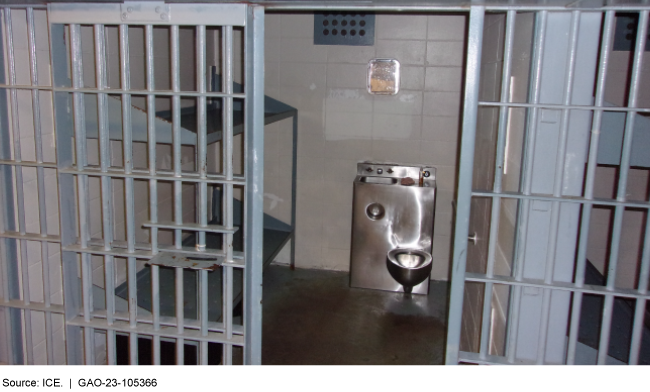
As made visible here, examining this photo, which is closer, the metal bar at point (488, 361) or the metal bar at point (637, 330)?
the metal bar at point (637, 330)

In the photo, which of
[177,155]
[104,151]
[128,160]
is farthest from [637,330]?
[104,151]

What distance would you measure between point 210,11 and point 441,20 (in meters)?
2.84

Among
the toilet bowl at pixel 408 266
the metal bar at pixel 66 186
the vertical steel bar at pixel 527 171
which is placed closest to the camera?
the vertical steel bar at pixel 527 171

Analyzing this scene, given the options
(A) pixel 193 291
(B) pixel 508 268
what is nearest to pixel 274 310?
(A) pixel 193 291

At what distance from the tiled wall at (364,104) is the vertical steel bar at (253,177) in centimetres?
261

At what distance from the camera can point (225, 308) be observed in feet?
6.44

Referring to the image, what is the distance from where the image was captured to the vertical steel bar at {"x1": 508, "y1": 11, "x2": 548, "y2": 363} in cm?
171

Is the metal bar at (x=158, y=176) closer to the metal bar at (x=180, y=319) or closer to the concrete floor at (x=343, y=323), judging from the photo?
the metal bar at (x=180, y=319)

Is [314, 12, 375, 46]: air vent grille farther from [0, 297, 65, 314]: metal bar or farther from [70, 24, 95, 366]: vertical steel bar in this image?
[0, 297, 65, 314]: metal bar

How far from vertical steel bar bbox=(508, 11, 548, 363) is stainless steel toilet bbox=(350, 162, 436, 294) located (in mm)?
2135

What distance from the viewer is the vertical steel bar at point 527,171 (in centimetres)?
171

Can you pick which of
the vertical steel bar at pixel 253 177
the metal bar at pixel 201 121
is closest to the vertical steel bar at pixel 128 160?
the metal bar at pixel 201 121

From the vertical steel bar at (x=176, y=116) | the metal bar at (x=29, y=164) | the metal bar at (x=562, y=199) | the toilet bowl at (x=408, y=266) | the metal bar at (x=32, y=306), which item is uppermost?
the vertical steel bar at (x=176, y=116)

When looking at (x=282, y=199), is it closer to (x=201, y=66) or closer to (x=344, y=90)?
(x=344, y=90)
